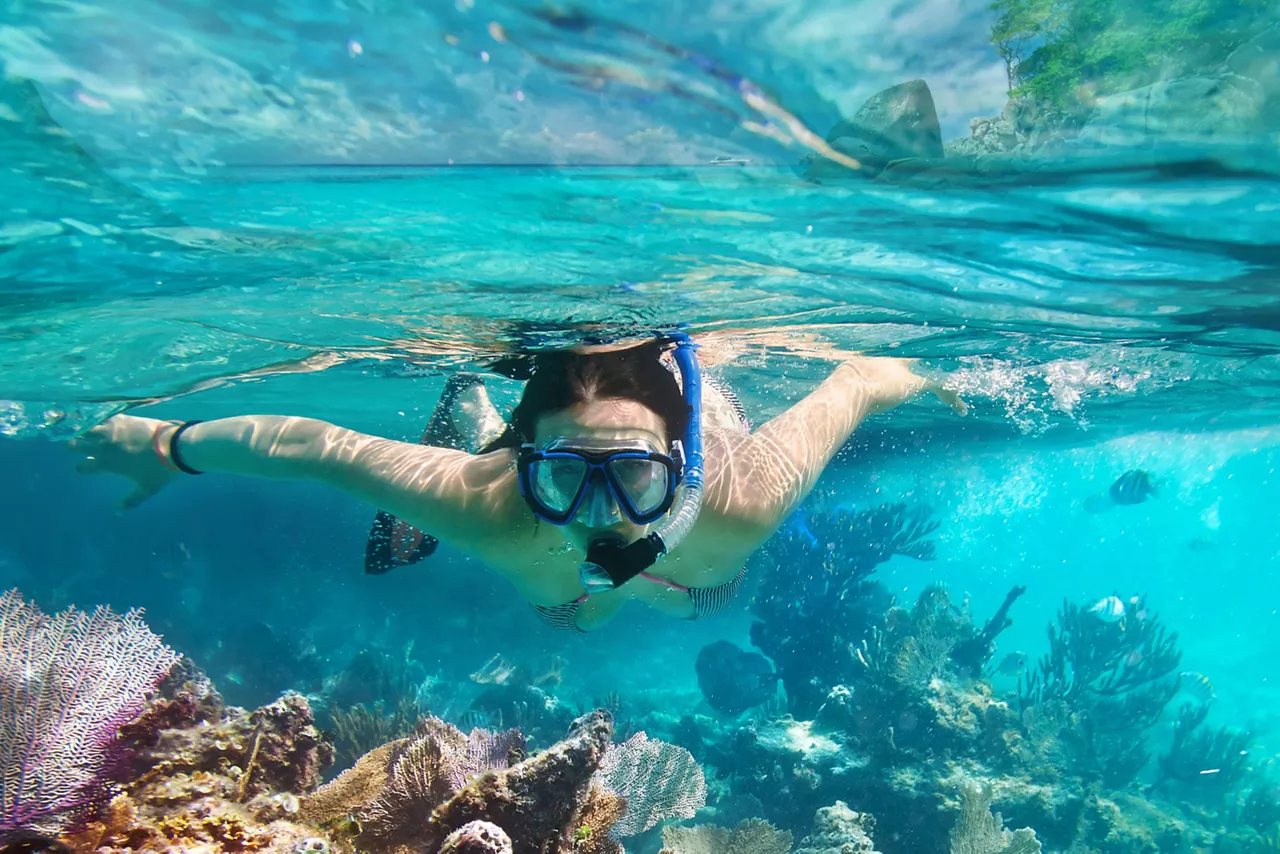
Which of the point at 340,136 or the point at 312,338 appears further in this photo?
the point at 312,338

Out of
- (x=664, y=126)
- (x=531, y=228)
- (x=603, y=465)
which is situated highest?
(x=664, y=126)

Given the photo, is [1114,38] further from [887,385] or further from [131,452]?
[131,452]

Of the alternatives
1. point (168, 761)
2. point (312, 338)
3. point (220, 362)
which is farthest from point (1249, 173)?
point (220, 362)

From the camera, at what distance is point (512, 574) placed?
211 inches

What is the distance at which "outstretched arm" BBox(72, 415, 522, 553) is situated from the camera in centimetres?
461

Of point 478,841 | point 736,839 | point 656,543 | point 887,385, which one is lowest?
point 736,839

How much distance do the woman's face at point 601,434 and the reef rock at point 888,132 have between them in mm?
2146

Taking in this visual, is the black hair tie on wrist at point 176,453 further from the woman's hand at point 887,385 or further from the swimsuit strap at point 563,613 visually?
the woman's hand at point 887,385

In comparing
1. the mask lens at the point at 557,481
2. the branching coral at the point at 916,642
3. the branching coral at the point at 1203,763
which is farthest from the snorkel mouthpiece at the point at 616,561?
the branching coral at the point at 1203,763

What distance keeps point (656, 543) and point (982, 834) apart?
6780mm

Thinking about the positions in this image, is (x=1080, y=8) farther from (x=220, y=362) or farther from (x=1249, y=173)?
(x=220, y=362)

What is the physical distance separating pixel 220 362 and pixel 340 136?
920cm

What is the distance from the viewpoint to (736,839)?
651 cm

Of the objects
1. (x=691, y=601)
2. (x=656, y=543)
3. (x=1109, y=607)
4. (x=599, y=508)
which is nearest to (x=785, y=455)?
(x=691, y=601)
